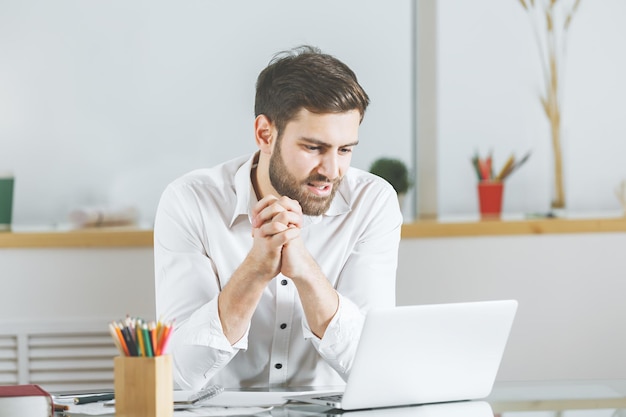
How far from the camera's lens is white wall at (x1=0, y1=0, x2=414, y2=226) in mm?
3006

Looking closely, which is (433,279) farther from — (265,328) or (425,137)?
(265,328)

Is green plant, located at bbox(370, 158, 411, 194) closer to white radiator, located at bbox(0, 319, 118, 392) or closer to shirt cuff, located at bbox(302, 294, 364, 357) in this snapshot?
white radiator, located at bbox(0, 319, 118, 392)

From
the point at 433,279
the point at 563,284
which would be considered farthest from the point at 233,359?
the point at 563,284

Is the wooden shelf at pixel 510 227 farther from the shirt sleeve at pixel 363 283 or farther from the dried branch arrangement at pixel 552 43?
the shirt sleeve at pixel 363 283

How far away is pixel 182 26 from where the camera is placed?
3.03m

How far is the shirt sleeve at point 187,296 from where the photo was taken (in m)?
1.91

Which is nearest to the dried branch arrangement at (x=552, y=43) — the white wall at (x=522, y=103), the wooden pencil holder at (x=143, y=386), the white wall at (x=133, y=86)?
the white wall at (x=522, y=103)

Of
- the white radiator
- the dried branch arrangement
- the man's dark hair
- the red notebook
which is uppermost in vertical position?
the dried branch arrangement

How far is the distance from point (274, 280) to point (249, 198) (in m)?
0.19

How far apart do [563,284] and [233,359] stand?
1.20 metres

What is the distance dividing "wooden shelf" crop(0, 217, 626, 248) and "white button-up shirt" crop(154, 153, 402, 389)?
0.58 metres

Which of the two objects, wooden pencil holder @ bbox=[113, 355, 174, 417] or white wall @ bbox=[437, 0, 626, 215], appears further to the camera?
white wall @ bbox=[437, 0, 626, 215]

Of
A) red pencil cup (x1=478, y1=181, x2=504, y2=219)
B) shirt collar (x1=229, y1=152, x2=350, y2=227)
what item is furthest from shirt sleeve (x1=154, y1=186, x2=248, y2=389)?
red pencil cup (x1=478, y1=181, x2=504, y2=219)

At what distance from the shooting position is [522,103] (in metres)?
3.13
